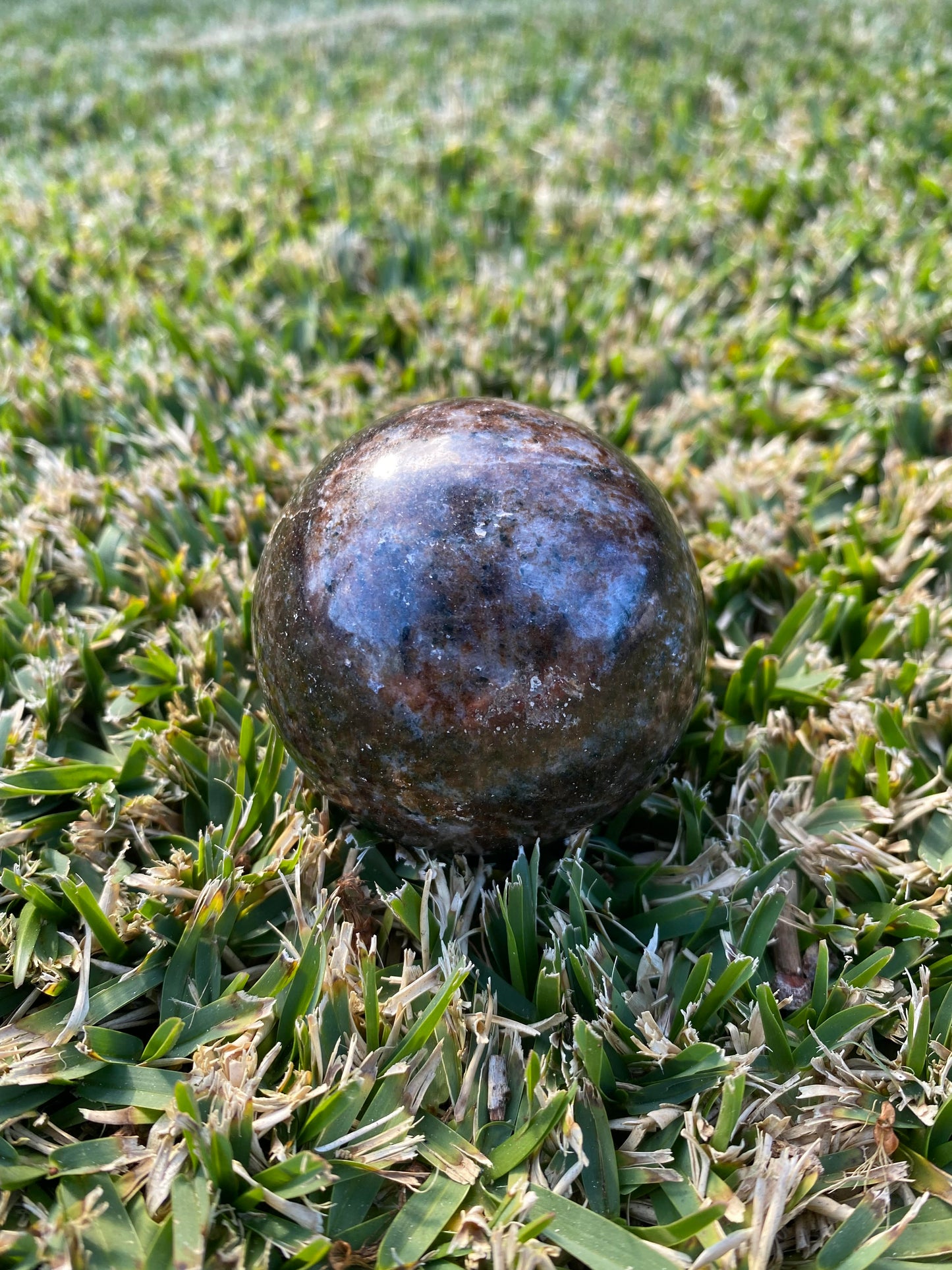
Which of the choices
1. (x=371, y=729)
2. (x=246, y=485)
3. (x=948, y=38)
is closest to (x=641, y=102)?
(x=948, y=38)

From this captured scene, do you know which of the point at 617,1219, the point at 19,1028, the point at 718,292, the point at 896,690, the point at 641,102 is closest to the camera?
the point at 617,1219

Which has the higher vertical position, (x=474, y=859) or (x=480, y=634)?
(x=480, y=634)

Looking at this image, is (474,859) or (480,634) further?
(474,859)

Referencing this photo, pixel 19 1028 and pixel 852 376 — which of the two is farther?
pixel 852 376

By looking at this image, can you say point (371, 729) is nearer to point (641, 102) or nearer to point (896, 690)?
point (896, 690)

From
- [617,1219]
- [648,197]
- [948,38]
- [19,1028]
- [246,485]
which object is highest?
[948,38]
